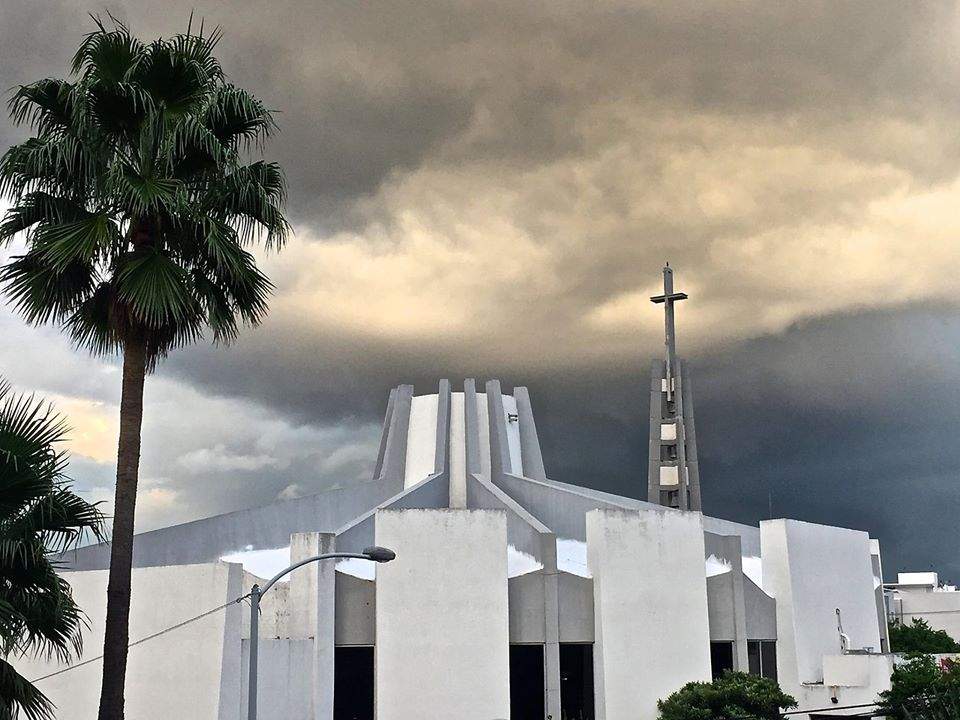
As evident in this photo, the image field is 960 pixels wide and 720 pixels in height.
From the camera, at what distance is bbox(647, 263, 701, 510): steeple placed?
54031mm

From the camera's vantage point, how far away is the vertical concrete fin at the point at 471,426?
47862 millimetres

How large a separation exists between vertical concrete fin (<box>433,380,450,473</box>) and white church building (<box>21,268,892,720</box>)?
8725 millimetres

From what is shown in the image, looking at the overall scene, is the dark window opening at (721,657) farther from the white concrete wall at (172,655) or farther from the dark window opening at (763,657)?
the white concrete wall at (172,655)

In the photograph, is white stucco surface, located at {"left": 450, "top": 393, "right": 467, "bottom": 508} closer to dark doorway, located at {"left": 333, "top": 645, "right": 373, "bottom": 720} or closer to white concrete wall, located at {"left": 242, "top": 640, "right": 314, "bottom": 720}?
dark doorway, located at {"left": 333, "top": 645, "right": 373, "bottom": 720}

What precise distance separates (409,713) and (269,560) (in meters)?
11.6

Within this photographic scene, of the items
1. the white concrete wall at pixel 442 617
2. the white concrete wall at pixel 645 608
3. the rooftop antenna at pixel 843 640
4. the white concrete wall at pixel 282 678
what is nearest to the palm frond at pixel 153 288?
the white concrete wall at pixel 282 678

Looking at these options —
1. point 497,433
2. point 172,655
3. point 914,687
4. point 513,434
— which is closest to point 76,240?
point 172,655

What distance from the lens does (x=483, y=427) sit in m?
49.9

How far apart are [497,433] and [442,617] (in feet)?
72.8

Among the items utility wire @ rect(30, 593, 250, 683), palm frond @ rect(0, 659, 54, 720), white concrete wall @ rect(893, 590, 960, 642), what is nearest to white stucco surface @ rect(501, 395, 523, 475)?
utility wire @ rect(30, 593, 250, 683)

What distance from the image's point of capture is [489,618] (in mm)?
27797

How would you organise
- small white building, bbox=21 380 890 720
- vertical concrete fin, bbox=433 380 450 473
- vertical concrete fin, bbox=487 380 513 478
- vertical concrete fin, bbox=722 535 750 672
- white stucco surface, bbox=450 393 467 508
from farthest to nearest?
vertical concrete fin, bbox=487 380 513 478
vertical concrete fin, bbox=433 380 450 473
white stucco surface, bbox=450 393 467 508
vertical concrete fin, bbox=722 535 750 672
small white building, bbox=21 380 890 720

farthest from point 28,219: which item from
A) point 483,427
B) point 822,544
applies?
point 483,427

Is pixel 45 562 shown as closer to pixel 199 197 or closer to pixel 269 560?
pixel 199 197
